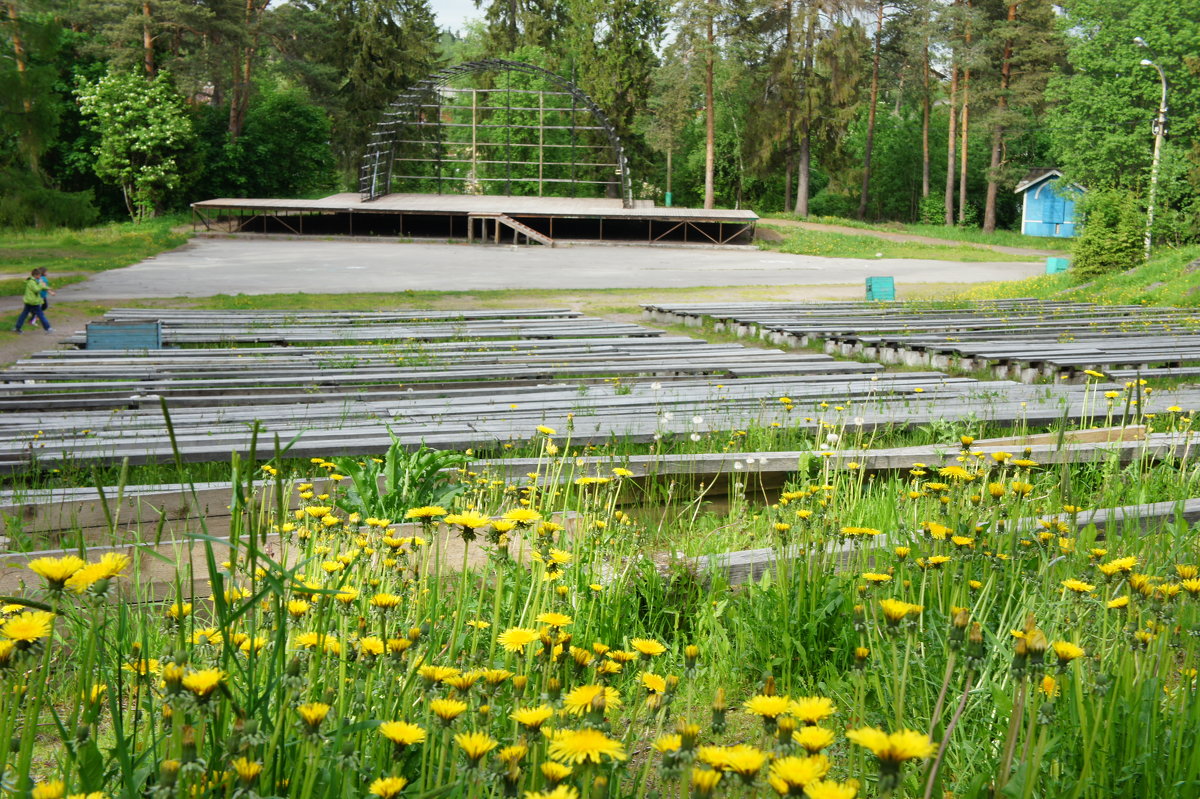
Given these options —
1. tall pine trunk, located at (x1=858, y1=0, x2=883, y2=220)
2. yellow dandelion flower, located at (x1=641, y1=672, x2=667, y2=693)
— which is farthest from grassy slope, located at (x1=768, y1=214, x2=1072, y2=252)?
yellow dandelion flower, located at (x1=641, y1=672, x2=667, y2=693)

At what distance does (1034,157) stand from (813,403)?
56.3 meters

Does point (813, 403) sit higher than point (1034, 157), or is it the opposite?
point (1034, 157)

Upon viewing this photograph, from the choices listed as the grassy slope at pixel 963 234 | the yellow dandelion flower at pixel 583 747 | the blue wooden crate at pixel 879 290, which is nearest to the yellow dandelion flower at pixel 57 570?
the yellow dandelion flower at pixel 583 747

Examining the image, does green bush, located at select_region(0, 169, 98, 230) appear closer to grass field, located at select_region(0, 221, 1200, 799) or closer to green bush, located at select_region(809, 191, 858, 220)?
grass field, located at select_region(0, 221, 1200, 799)

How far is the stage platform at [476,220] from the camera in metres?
38.8

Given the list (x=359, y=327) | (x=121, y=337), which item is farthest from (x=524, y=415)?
(x=359, y=327)

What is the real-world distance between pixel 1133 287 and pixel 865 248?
18.0 metres

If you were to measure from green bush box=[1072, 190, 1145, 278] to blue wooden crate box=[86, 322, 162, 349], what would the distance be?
61.8ft

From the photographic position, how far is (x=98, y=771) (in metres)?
1.55

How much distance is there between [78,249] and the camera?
103 ft

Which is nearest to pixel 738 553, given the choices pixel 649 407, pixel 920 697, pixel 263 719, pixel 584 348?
pixel 920 697

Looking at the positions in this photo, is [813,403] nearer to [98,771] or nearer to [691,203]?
[98,771]

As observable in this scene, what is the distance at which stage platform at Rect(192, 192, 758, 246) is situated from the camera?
127 ft

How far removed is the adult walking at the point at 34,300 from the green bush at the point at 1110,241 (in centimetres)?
1970
